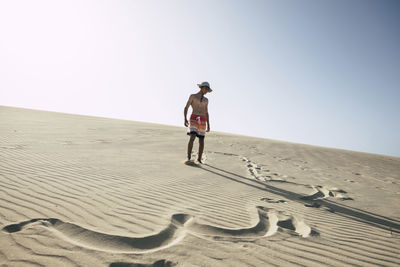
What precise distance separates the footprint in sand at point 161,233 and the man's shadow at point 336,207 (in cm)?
107

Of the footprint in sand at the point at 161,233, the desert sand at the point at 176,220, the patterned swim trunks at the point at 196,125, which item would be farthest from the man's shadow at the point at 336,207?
the patterned swim trunks at the point at 196,125

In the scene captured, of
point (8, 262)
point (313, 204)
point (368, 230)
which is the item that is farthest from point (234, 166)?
point (8, 262)

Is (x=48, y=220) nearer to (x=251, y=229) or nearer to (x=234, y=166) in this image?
(x=251, y=229)

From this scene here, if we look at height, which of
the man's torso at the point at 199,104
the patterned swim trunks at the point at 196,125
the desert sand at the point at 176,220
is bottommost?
the desert sand at the point at 176,220

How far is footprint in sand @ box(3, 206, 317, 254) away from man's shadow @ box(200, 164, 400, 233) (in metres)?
1.07

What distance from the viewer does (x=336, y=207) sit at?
3.54m

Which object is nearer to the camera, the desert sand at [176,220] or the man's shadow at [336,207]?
the desert sand at [176,220]

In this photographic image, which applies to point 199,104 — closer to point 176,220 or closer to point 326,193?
point 326,193

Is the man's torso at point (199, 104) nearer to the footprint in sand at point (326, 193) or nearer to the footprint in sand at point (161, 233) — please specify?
the footprint in sand at point (326, 193)

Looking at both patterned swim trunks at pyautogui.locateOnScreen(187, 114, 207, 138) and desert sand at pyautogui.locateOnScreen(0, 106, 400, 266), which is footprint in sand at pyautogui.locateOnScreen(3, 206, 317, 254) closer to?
desert sand at pyautogui.locateOnScreen(0, 106, 400, 266)

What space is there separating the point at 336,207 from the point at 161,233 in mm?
2866

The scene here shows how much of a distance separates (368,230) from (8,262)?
11.2ft

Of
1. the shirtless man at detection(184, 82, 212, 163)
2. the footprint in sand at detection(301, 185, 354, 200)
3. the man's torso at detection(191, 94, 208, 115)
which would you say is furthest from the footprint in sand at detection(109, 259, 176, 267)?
the man's torso at detection(191, 94, 208, 115)

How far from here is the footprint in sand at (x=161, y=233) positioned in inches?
70.6
